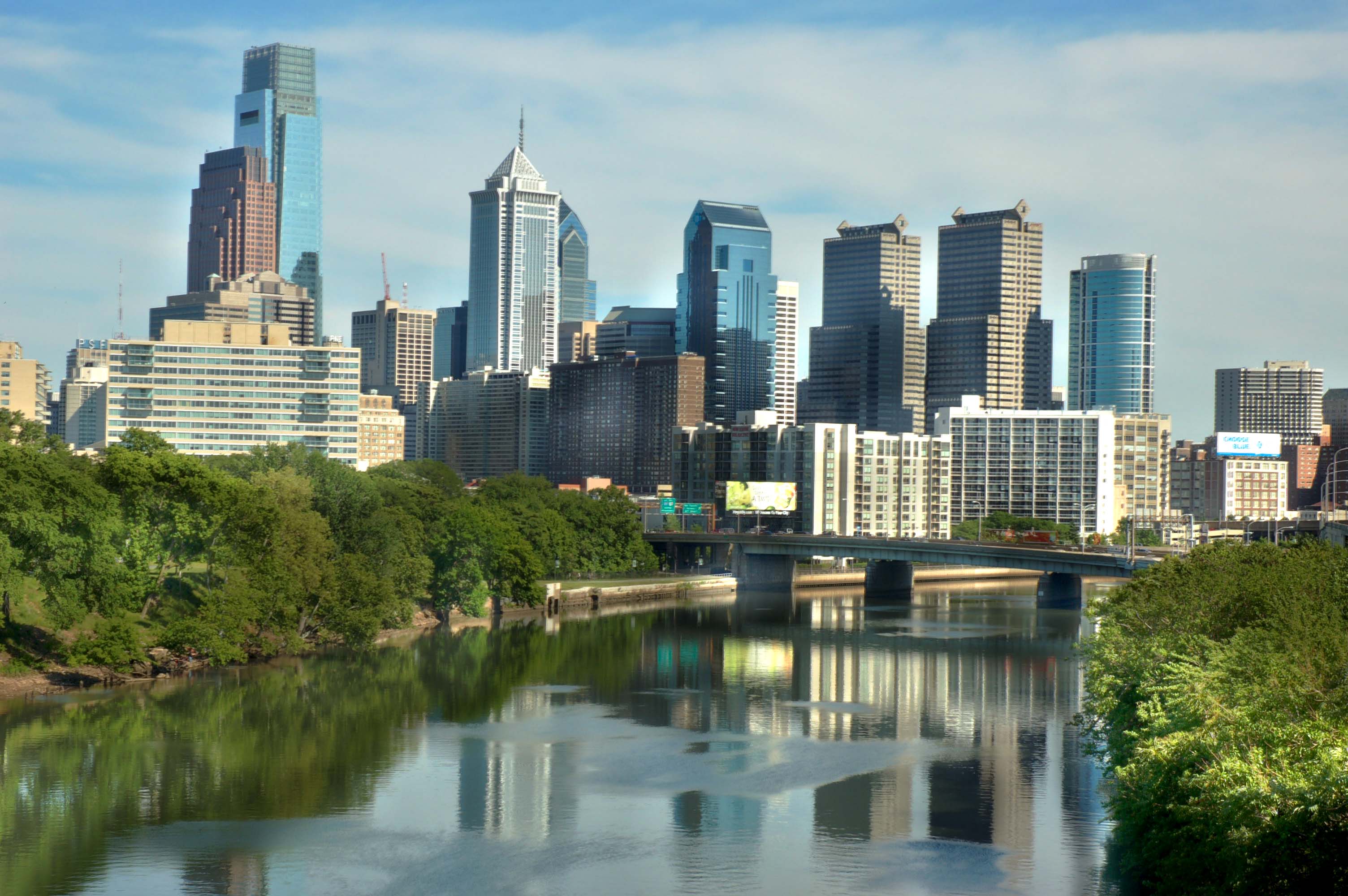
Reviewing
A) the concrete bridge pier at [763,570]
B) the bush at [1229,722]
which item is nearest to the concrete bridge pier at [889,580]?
the concrete bridge pier at [763,570]

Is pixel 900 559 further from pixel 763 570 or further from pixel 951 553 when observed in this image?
pixel 763 570

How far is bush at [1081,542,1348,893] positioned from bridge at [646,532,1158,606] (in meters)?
62.8

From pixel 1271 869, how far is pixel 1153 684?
19389 mm

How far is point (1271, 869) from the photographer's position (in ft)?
123

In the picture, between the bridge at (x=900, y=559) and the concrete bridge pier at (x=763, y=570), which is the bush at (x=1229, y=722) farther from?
the concrete bridge pier at (x=763, y=570)

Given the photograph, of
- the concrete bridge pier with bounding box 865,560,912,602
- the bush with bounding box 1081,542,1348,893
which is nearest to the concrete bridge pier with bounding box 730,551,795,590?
the concrete bridge pier with bounding box 865,560,912,602

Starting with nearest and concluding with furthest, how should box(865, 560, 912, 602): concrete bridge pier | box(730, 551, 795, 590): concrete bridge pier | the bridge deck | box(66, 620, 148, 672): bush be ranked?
box(66, 620, 148, 672): bush < the bridge deck < box(865, 560, 912, 602): concrete bridge pier < box(730, 551, 795, 590): concrete bridge pier

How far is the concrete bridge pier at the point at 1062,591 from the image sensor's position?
522ft

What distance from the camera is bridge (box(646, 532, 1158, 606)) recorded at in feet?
499

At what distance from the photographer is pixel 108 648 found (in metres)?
86.7

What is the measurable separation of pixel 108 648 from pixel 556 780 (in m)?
34.1

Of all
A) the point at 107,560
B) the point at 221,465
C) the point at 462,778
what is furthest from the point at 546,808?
the point at 221,465

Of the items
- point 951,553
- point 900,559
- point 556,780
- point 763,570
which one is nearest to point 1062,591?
point 951,553

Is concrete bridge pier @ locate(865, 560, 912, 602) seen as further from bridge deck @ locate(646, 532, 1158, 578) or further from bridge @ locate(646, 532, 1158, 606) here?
bridge deck @ locate(646, 532, 1158, 578)
